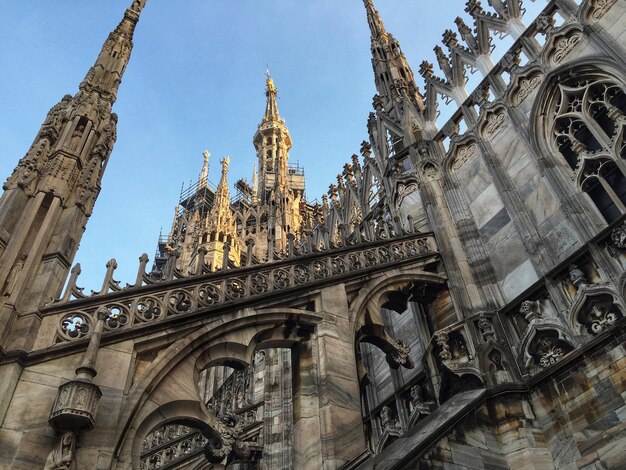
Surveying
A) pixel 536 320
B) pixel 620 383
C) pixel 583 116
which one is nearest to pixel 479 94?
pixel 583 116

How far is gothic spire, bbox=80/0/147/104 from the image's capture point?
10.5 metres

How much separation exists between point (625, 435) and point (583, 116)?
16.7ft

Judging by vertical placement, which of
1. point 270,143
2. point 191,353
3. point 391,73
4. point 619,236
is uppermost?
point 270,143

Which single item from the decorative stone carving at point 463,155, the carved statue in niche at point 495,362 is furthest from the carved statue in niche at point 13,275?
the decorative stone carving at point 463,155

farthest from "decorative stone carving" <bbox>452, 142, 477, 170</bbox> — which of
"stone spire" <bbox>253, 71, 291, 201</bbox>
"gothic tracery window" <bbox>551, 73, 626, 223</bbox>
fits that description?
"stone spire" <bbox>253, 71, 291, 201</bbox>

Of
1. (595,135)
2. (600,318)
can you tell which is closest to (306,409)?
(600,318)

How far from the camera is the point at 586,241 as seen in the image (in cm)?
791

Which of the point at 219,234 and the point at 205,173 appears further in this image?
the point at 205,173

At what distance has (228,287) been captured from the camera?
8.03 m

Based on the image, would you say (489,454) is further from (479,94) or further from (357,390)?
(479,94)

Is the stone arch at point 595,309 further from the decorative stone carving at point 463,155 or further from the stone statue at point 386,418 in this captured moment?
the decorative stone carving at point 463,155

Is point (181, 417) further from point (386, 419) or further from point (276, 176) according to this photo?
point (276, 176)

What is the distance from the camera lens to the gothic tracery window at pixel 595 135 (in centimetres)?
837

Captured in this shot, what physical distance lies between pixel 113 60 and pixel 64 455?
333 inches
